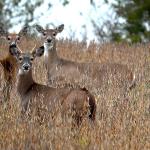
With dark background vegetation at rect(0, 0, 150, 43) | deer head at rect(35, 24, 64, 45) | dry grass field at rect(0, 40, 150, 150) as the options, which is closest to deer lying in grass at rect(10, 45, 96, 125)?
dry grass field at rect(0, 40, 150, 150)

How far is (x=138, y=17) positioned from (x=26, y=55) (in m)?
22.1

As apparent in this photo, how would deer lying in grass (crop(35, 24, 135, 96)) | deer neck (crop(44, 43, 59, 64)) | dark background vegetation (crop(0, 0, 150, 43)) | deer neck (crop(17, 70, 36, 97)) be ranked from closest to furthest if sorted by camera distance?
1. deer neck (crop(17, 70, 36, 97))
2. deer lying in grass (crop(35, 24, 135, 96))
3. deer neck (crop(44, 43, 59, 64))
4. dark background vegetation (crop(0, 0, 150, 43))

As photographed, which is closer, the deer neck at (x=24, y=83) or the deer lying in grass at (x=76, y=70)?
the deer neck at (x=24, y=83)

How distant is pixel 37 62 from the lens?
1630 centimetres

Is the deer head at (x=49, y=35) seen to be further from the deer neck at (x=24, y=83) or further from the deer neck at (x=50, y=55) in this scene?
the deer neck at (x=24, y=83)

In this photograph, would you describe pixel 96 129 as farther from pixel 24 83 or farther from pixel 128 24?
pixel 128 24

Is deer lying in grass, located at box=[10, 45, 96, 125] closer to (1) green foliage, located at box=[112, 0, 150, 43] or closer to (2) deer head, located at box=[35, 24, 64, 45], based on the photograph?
(2) deer head, located at box=[35, 24, 64, 45]

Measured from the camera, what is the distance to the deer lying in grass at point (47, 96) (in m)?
9.66

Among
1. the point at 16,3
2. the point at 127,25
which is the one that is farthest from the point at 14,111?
the point at 127,25

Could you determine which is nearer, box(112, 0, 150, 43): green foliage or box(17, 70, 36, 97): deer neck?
box(17, 70, 36, 97): deer neck

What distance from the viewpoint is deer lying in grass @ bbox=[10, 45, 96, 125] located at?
380 inches

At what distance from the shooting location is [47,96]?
10625 millimetres

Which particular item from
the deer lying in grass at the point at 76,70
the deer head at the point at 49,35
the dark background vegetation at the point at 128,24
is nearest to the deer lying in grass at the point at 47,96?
the deer lying in grass at the point at 76,70

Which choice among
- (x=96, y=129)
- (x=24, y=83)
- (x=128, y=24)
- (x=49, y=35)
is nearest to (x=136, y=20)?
(x=128, y=24)
